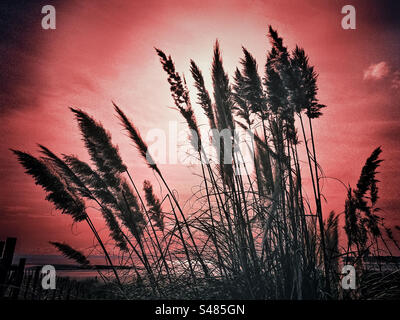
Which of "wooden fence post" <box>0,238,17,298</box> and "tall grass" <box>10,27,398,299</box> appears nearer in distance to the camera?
"tall grass" <box>10,27,398,299</box>

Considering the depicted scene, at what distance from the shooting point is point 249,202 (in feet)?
6.00

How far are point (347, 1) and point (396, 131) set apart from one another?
1.07 m

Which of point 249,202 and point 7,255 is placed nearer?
point 249,202

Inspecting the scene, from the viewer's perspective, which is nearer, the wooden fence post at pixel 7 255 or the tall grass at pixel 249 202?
the tall grass at pixel 249 202

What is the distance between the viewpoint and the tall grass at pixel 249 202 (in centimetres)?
163

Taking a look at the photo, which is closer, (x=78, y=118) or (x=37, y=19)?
(x=78, y=118)

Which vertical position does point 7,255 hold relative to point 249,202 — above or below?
below

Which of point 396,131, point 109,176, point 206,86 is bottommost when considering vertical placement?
point 109,176

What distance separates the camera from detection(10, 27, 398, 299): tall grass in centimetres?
163

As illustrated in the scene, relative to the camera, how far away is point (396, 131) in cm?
207

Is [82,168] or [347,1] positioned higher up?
[347,1]
